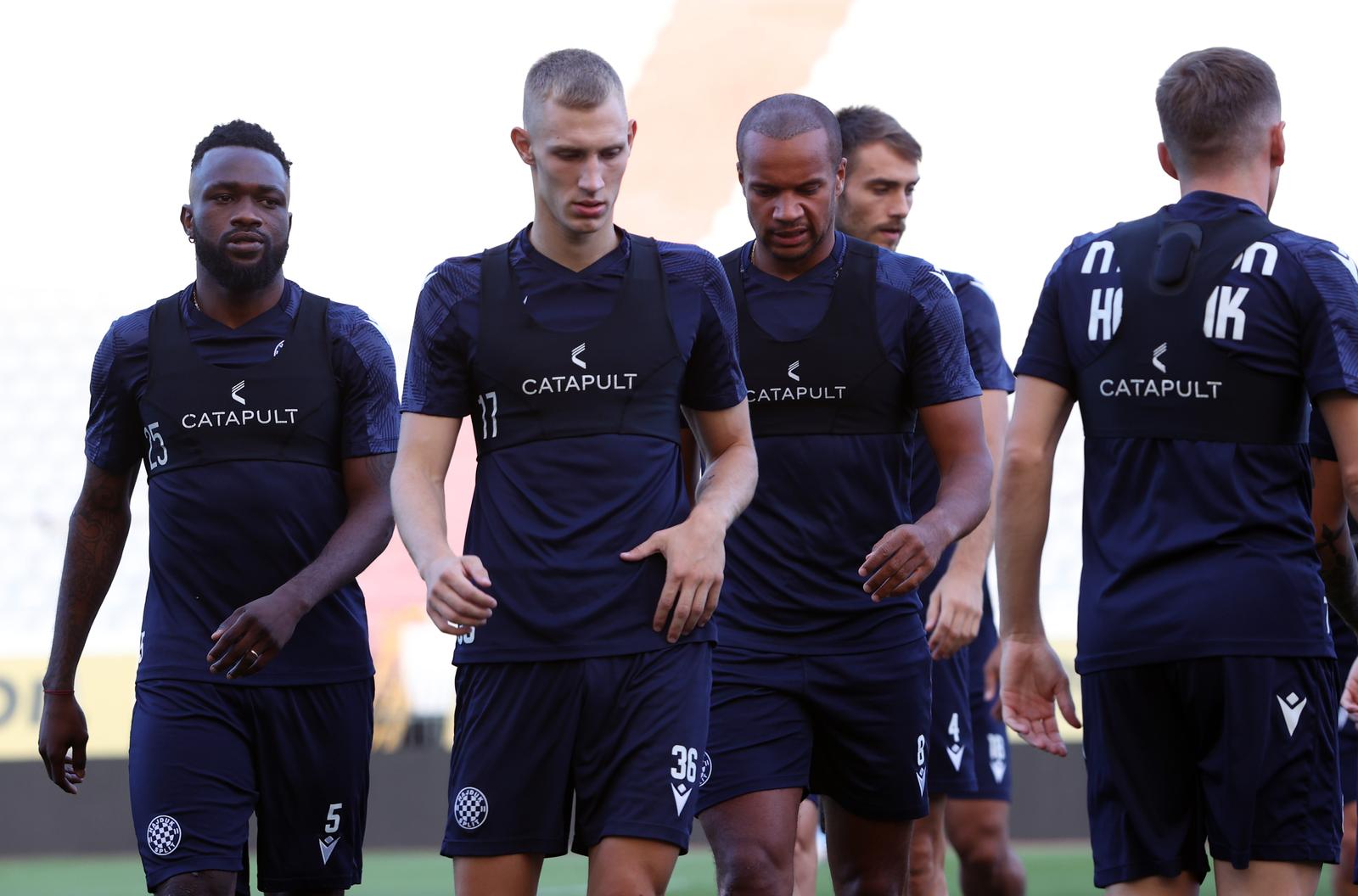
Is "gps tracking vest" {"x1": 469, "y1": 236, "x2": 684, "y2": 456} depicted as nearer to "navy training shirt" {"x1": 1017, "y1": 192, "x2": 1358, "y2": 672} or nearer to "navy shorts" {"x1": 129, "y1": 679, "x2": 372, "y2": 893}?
"navy training shirt" {"x1": 1017, "y1": 192, "x2": 1358, "y2": 672}

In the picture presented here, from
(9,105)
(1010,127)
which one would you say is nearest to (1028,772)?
(1010,127)

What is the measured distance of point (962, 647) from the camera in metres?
5.72

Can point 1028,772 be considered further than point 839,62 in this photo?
No

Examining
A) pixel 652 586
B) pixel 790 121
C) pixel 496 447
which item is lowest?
pixel 652 586

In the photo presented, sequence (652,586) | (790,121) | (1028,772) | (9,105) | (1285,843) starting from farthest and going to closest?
(9,105)
(1028,772)
(790,121)
(652,586)
(1285,843)

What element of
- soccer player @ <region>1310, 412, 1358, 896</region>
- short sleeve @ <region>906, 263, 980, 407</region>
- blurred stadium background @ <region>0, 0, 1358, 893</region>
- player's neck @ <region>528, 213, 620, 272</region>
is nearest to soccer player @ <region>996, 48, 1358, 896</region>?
soccer player @ <region>1310, 412, 1358, 896</region>

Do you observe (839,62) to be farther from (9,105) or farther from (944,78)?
(9,105)

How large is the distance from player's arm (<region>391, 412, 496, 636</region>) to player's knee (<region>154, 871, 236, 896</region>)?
112cm

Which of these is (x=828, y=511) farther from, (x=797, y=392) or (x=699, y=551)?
(x=699, y=551)

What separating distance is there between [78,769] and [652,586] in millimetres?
1954

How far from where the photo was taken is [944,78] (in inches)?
572

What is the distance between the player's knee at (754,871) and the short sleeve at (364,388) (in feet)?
4.47

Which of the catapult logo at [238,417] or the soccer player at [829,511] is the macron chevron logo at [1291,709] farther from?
the catapult logo at [238,417]

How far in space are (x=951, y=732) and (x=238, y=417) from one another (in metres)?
2.46
